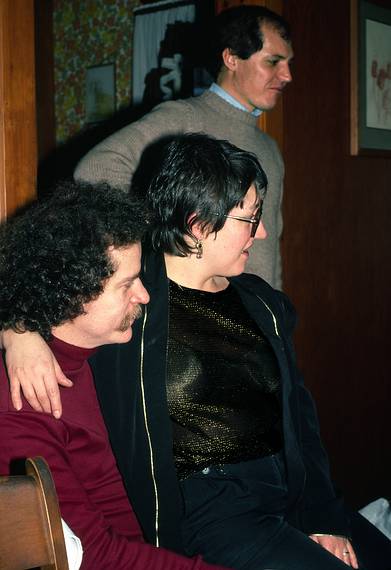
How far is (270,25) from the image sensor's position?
2404 millimetres

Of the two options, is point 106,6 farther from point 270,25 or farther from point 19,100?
point 19,100

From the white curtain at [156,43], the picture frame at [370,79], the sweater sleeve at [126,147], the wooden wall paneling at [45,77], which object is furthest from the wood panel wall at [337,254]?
the wooden wall paneling at [45,77]

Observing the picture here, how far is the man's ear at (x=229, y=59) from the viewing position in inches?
96.3

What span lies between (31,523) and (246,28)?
72.6 inches

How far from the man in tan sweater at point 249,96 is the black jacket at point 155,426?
0.73 meters

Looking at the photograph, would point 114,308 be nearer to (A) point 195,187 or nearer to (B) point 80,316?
(B) point 80,316

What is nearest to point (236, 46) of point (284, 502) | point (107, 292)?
point (107, 292)

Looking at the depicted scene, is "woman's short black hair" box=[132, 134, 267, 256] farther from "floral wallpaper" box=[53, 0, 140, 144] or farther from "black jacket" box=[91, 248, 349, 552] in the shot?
"floral wallpaper" box=[53, 0, 140, 144]

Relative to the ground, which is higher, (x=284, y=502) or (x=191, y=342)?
(x=191, y=342)

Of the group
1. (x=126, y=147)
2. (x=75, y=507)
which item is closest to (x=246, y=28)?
(x=126, y=147)

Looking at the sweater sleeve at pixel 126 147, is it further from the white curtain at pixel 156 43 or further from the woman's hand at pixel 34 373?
the white curtain at pixel 156 43

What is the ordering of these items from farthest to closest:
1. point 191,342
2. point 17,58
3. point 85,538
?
point 17,58 → point 191,342 → point 85,538

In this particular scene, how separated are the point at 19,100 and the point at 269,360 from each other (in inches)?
35.6

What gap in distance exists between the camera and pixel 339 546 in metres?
1.69
